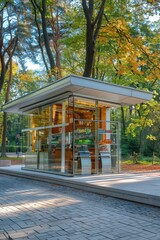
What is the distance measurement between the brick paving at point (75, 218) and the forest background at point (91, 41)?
23.7 ft

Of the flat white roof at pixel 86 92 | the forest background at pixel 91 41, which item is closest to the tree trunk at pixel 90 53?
the forest background at pixel 91 41

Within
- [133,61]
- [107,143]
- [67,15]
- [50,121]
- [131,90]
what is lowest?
[107,143]

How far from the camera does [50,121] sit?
12508 millimetres

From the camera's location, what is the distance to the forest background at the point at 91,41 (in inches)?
567

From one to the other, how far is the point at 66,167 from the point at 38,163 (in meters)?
2.73

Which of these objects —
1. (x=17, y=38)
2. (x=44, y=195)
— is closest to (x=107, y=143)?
(x=44, y=195)

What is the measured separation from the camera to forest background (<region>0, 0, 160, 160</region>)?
47.3ft

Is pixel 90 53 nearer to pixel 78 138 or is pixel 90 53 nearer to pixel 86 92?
pixel 86 92

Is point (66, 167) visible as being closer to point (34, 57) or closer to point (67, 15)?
point (67, 15)

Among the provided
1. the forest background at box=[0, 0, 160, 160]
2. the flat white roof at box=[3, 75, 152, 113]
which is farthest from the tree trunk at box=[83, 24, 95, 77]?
the flat white roof at box=[3, 75, 152, 113]

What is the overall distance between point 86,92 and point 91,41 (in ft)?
10.8

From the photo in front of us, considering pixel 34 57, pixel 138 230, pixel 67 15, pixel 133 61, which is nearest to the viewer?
pixel 138 230

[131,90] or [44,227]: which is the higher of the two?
[131,90]

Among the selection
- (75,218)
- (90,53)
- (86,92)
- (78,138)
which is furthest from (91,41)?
(75,218)
